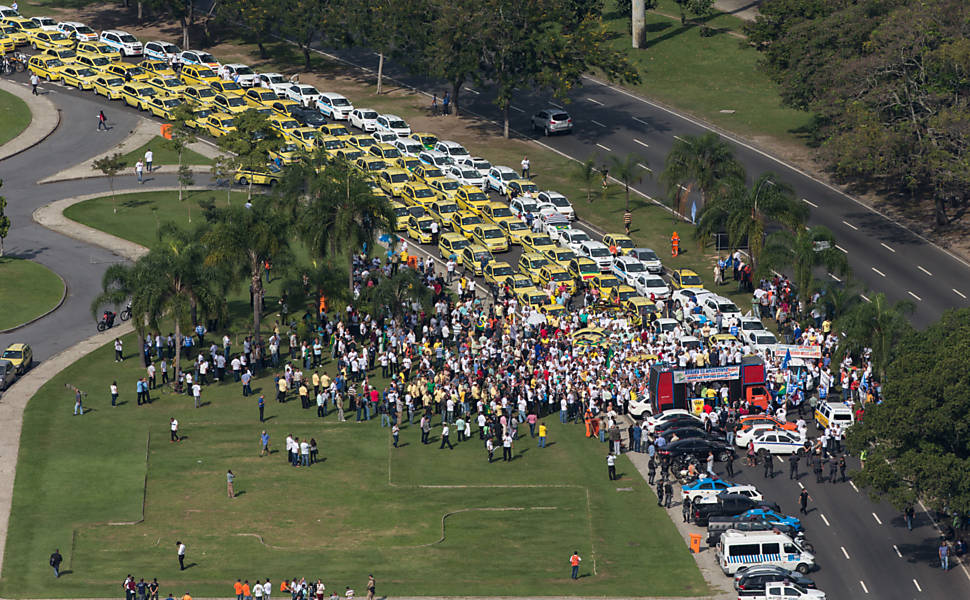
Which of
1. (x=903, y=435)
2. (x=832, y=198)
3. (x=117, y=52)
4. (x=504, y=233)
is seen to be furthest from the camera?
(x=117, y=52)

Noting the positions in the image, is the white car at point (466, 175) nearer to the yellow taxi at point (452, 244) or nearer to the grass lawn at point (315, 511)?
the yellow taxi at point (452, 244)

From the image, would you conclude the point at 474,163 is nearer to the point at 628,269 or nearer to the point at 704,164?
the point at 704,164

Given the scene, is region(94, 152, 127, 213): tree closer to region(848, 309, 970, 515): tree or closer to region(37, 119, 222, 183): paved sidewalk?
region(37, 119, 222, 183): paved sidewalk

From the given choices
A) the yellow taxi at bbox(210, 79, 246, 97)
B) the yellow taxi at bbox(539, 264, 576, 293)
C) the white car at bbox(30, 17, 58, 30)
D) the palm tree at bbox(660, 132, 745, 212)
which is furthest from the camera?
the white car at bbox(30, 17, 58, 30)

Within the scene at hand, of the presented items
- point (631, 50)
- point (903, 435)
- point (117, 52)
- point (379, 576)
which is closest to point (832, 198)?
point (631, 50)

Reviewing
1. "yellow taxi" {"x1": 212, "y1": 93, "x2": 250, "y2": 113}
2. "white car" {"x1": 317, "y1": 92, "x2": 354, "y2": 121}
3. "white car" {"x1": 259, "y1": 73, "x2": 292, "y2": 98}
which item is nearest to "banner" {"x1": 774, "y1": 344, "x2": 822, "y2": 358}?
"white car" {"x1": 317, "y1": 92, "x2": 354, "y2": 121}

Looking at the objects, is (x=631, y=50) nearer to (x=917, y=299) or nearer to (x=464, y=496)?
(x=917, y=299)
